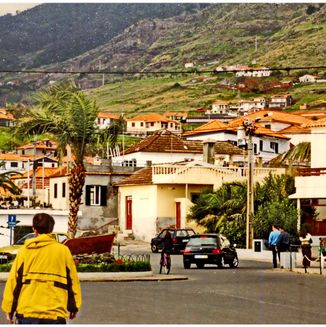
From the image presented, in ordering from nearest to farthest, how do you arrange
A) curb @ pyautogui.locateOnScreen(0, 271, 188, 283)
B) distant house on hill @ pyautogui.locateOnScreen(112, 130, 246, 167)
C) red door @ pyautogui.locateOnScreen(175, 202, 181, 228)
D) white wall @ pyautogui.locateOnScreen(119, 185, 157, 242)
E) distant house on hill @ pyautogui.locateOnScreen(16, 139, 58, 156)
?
curb @ pyautogui.locateOnScreen(0, 271, 188, 283)
red door @ pyautogui.locateOnScreen(175, 202, 181, 228)
white wall @ pyautogui.locateOnScreen(119, 185, 157, 242)
distant house on hill @ pyautogui.locateOnScreen(112, 130, 246, 167)
distant house on hill @ pyautogui.locateOnScreen(16, 139, 58, 156)

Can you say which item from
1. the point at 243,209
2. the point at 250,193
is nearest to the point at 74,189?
the point at 250,193

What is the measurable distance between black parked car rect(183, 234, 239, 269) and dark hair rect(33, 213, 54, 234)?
26946 mm

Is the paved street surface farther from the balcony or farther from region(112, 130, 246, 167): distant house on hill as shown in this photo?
region(112, 130, 246, 167): distant house on hill

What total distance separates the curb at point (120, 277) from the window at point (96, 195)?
1542 inches

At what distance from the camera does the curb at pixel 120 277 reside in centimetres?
3023

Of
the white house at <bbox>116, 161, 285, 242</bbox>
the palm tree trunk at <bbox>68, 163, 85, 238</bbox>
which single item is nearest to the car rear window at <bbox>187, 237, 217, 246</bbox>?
the palm tree trunk at <bbox>68, 163, 85, 238</bbox>

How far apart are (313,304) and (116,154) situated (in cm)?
6410

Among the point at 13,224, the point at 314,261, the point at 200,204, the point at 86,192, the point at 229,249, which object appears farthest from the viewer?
the point at 86,192

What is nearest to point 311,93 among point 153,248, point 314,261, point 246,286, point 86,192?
point 86,192

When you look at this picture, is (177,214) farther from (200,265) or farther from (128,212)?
(200,265)

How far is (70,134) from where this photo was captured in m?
38.5

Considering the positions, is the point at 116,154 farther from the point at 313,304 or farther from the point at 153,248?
the point at 313,304

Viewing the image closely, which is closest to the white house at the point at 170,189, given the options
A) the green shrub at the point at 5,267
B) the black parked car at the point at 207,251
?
the black parked car at the point at 207,251

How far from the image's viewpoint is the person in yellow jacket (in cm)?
1068
